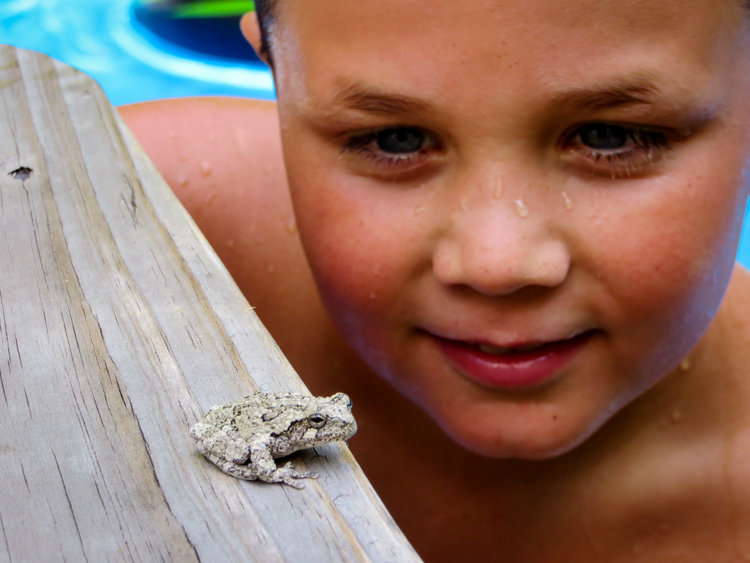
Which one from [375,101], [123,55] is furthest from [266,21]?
[123,55]

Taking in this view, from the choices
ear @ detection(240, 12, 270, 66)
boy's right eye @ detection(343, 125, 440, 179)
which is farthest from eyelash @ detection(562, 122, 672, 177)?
ear @ detection(240, 12, 270, 66)

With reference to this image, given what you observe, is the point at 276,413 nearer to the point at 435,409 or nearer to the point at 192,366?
the point at 192,366

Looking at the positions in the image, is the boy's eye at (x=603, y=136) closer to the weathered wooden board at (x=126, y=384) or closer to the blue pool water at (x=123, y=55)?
the weathered wooden board at (x=126, y=384)

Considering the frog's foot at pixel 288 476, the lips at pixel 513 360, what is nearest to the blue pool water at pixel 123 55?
the lips at pixel 513 360

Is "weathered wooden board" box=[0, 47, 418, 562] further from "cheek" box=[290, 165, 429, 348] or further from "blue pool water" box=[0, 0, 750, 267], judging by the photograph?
"blue pool water" box=[0, 0, 750, 267]

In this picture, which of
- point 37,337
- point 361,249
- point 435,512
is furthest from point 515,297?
point 435,512
